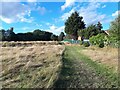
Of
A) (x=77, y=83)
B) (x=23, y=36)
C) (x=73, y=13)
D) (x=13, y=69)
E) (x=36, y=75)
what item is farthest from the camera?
(x=73, y=13)

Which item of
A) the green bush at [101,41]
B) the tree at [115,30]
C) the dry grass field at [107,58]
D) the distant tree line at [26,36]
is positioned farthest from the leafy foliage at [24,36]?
the dry grass field at [107,58]

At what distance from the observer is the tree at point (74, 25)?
241ft

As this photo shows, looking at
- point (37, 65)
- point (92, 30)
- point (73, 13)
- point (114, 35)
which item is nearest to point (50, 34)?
point (73, 13)

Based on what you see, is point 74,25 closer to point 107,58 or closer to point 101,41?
point 101,41

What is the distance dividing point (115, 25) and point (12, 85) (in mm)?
22929

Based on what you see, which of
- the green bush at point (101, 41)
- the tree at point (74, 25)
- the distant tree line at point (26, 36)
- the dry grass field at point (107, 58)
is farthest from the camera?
the tree at point (74, 25)

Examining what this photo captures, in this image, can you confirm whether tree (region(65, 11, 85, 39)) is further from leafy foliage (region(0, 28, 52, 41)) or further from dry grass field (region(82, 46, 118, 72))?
dry grass field (region(82, 46, 118, 72))

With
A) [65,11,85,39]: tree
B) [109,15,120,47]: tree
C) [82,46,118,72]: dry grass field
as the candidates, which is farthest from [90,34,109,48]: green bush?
[65,11,85,39]: tree

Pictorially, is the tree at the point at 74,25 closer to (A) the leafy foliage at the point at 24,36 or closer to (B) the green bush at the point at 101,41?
(A) the leafy foliage at the point at 24,36

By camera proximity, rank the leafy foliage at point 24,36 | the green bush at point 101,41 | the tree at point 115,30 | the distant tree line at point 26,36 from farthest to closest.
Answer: the distant tree line at point 26,36
the leafy foliage at point 24,36
the green bush at point 101,41
the tree at point 115,30

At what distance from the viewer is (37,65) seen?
10258 mm

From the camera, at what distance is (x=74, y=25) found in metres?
74.3

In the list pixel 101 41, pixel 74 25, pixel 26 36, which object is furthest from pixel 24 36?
pixel 101 41

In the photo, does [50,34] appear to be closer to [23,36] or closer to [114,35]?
[23,36]
